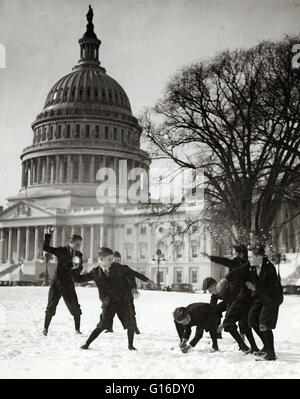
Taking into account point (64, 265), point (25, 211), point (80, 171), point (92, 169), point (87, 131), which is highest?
point (87, 131)

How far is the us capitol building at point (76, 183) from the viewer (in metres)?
71.2

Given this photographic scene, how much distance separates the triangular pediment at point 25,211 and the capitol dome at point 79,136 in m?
2.07

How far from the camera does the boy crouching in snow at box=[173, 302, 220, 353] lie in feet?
34.9

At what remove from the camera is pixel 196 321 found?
422 inches

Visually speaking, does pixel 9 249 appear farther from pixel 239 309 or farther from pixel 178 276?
pixel 239 309

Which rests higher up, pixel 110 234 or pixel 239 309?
pixel 110 234

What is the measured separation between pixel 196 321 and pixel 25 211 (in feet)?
248

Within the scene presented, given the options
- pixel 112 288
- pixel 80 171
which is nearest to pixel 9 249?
pixel 80 171

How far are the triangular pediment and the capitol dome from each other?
2070mm

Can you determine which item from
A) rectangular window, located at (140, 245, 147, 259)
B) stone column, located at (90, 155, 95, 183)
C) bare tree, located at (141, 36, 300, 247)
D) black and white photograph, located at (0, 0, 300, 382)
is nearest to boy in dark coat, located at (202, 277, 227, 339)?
black and white photograph, located at (0, 0, 300, 382)

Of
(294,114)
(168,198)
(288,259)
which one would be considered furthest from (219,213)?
(288,259)

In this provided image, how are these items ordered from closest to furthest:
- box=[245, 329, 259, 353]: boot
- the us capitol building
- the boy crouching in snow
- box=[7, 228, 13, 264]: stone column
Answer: box=[245, 329, 259, 353]: boot < the boy crouching in snow < the us capitol building < box=[7, 228, 13, 264]: stone column

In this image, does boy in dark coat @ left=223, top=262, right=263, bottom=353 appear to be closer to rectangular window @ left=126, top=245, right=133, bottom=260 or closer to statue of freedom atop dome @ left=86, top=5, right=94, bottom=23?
statue of freedom atop dome @ left=86, top=5, right=94, bottom=23

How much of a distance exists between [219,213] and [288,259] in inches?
755
